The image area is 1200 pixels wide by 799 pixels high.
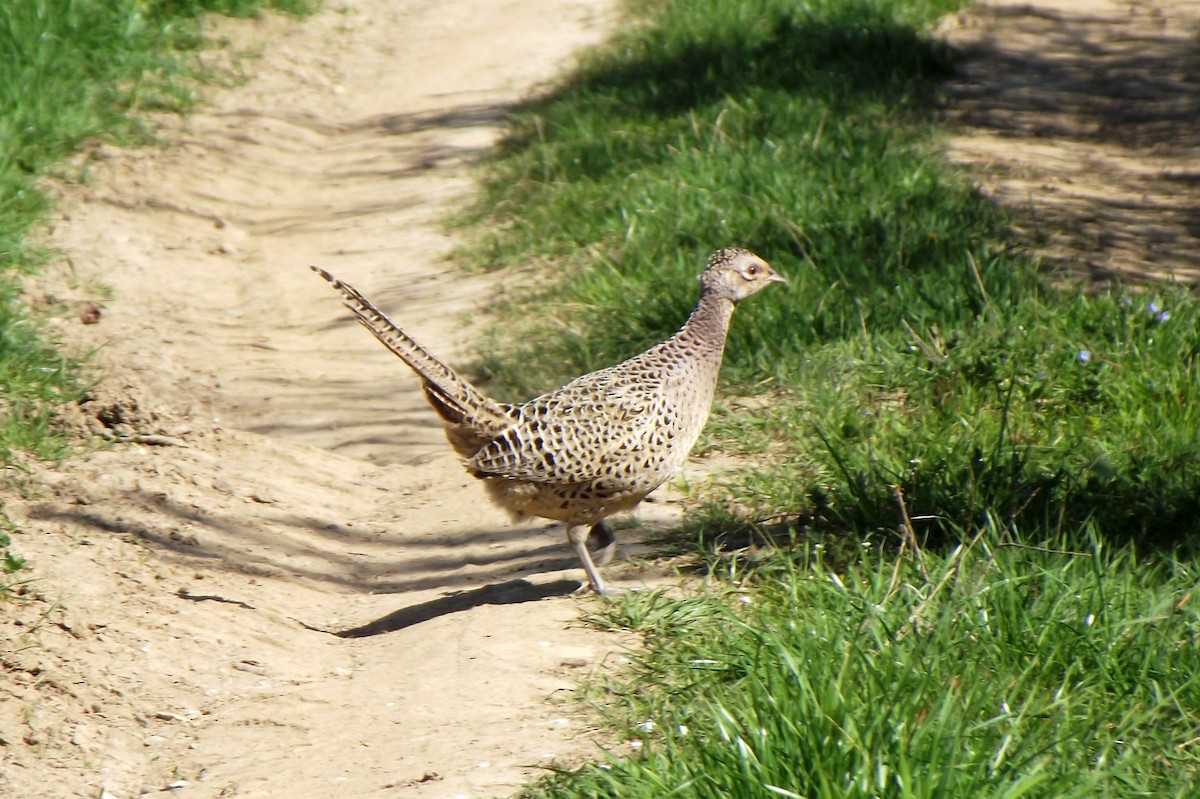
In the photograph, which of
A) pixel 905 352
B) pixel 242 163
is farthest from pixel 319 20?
pixel 905 352

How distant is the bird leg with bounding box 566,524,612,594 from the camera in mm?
4375

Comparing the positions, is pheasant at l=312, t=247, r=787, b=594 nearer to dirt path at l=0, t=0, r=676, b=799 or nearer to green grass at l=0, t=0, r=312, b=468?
dirt path at l=0, t=0, r=676, b=799

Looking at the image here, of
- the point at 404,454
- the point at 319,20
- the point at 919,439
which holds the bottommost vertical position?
the point at 404,454

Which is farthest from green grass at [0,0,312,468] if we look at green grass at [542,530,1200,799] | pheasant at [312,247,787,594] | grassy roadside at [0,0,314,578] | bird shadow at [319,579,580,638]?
green grass at [542,530,1200,799]

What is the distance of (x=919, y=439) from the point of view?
189 inches

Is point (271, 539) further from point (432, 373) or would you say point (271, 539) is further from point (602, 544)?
point (602, 544)

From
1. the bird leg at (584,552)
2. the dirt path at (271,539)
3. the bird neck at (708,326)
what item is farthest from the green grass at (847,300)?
the dirt path at (271,539)

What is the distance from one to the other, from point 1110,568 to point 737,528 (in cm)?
137

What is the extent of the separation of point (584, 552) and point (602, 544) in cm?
33

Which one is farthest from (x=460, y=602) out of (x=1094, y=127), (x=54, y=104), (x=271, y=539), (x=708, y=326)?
(x=1094, y=127)

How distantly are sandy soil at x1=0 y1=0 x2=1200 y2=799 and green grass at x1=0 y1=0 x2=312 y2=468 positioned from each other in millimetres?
232

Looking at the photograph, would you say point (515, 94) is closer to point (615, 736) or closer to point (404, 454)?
point (404, 454)

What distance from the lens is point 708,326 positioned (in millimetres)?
4992

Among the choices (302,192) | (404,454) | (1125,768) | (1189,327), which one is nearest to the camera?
(1125,768)
